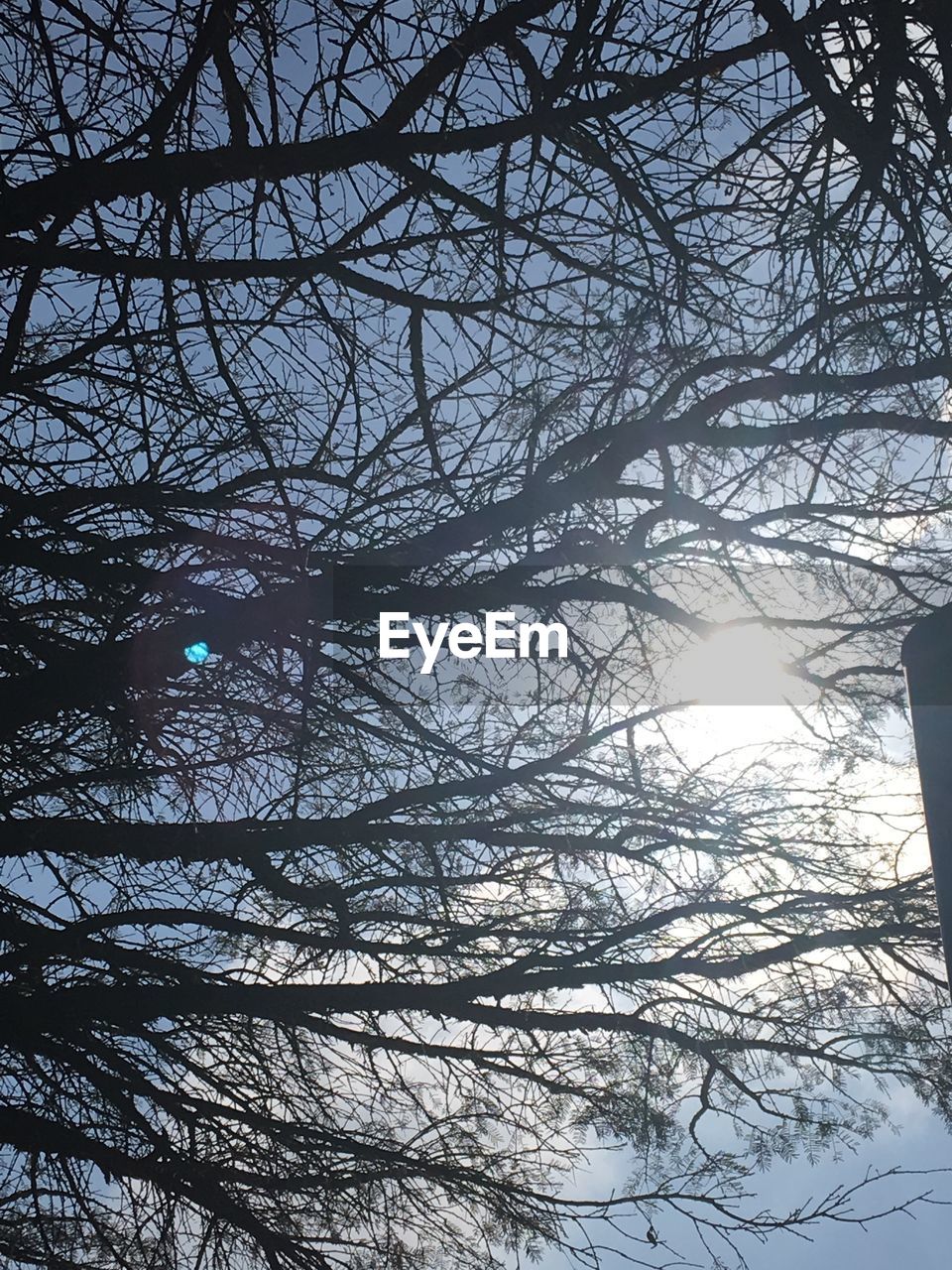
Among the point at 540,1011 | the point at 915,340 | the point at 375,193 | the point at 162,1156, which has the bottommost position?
the point at 162,1156

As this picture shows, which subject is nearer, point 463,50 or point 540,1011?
point 463,50

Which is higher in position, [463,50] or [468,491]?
[463,50]

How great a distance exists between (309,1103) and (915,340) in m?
2.92

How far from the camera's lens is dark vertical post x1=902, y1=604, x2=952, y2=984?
0.83m

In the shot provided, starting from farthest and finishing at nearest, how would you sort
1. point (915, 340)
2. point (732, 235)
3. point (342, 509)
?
point (342, 509) → point (732, 235) → point (915, 340)

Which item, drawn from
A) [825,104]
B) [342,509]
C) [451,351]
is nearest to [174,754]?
[342,509]

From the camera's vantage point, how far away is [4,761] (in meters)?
2.99

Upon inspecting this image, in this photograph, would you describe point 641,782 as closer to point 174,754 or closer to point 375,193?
point 174,754

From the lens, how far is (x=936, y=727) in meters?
0.87

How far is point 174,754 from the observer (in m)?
2.78

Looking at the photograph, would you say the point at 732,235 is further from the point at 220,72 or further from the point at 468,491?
the point at 220,72

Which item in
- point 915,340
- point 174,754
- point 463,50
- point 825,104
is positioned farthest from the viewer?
point 174,754

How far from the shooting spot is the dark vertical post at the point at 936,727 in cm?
83

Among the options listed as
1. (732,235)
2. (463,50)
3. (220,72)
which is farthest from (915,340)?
(220,72)
